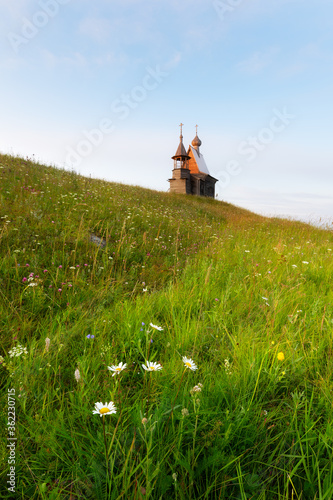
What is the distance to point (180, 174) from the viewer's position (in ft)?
114

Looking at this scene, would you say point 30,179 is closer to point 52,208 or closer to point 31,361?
point 52,208

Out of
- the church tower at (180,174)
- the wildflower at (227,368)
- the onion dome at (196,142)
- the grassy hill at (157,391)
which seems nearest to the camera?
the grassy hill at (157,391)

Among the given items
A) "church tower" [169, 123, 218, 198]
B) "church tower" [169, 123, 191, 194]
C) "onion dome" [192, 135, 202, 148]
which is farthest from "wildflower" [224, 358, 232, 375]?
"onion dome" [192, 135, 202, 148]

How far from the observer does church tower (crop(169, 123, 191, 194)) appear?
115ft

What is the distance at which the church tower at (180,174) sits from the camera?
34.9 metres

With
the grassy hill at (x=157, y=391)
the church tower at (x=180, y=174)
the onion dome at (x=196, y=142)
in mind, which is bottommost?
the grassy hill at (x=157, y=391)

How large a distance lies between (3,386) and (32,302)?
1.13m

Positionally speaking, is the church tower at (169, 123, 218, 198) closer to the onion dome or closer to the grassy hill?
the onion dome

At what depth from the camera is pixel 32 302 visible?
275cm

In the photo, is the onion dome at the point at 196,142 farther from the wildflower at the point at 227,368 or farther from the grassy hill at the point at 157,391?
the wildflower at the point at 227,368

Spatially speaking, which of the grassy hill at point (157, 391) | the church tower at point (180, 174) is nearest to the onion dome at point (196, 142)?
the church tower at point (180, 174)

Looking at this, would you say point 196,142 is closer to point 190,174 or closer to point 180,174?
point 190,174

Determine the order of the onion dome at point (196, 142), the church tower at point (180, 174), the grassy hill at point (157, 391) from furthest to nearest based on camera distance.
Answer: the onion dome at point (196, 142) < the church tower at point (180, 174) < the grassy hill at point (157, 391)

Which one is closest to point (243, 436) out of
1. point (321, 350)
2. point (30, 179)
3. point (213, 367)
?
point (213, 367)
